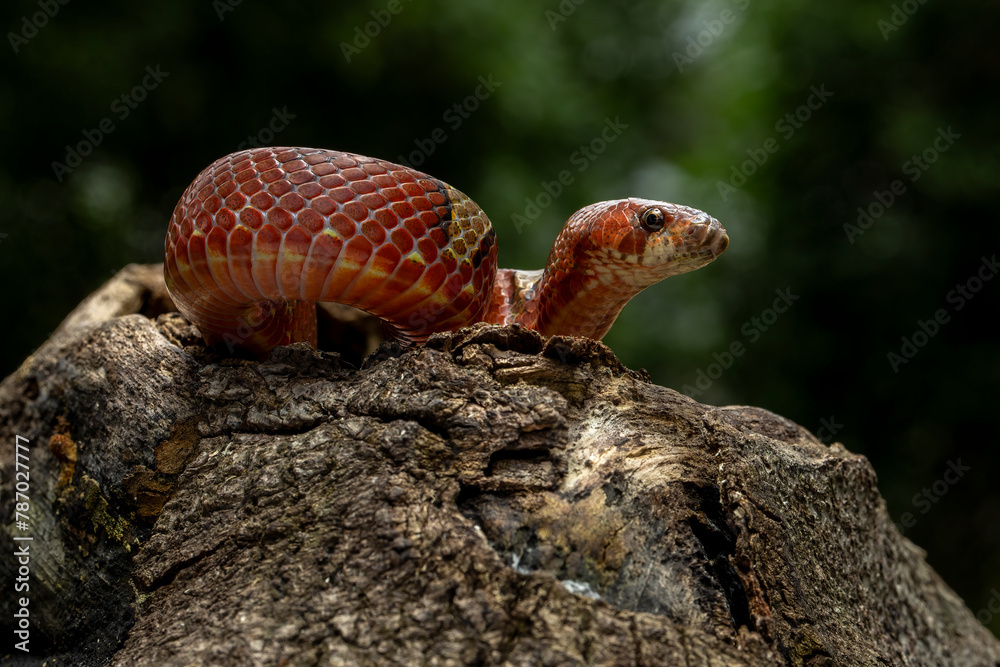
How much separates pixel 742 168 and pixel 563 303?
5812mm

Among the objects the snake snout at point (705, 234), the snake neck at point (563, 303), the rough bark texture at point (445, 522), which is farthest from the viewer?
the snake neck at point (563, 303)

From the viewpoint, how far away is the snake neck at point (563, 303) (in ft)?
9.29

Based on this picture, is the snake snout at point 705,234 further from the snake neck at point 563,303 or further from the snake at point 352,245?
the snake neck at point 563,303

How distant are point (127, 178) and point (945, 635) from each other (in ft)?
20.8

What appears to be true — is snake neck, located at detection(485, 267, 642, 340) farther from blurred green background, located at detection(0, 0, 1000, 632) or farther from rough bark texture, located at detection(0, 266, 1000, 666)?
blurred green background, located at detection(0, 0, 1000, 632)

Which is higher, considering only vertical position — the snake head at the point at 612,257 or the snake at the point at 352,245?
the snake head at the point at 612,257

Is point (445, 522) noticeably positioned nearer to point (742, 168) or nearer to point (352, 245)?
point (352, 245)

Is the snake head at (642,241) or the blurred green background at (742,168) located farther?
the blurred green background at (742,168)

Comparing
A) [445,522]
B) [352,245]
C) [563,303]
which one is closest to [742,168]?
[563,303]

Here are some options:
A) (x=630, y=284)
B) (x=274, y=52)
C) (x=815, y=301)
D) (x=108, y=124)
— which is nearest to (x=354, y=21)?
(x=274, y=52)

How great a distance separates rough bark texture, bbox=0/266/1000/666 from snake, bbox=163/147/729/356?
0.72 feet

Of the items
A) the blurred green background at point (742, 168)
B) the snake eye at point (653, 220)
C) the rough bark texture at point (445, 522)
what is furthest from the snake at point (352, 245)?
the blurred green background at point (742, 168)

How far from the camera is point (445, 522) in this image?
1.64 m

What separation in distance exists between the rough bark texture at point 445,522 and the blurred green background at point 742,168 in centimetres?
404
